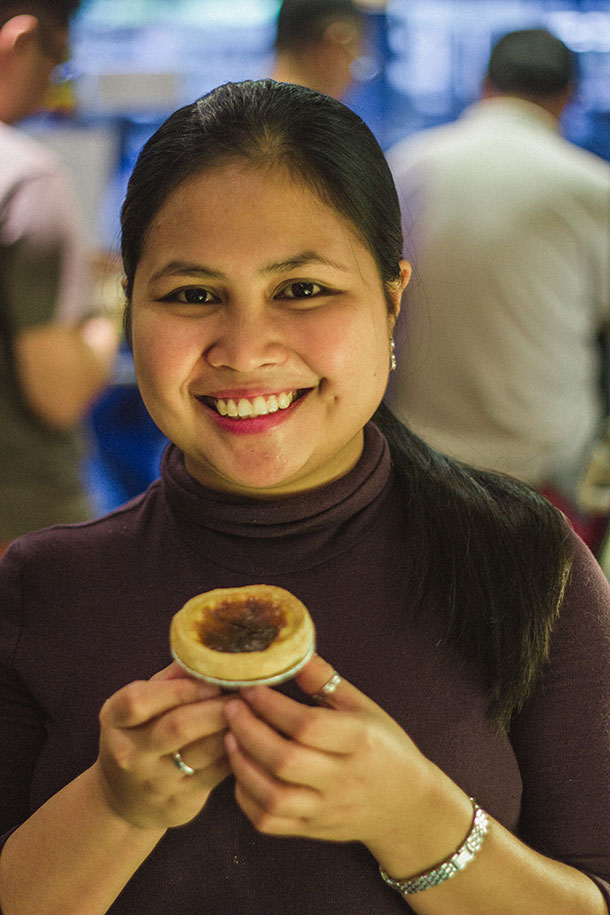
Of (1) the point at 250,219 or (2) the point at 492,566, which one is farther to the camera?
(2) the point at 492,566

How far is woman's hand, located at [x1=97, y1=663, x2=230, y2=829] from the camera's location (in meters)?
1.02

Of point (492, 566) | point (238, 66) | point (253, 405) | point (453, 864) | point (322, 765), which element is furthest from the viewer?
point (238, 66)

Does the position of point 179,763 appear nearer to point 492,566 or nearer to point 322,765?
point 322,765

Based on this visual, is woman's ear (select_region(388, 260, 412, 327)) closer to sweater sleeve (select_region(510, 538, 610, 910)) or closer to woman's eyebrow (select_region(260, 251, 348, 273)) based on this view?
Answer: woman's eyebrow (select_region(260, 251, 348, 273))

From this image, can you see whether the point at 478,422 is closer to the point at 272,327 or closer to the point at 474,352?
the point at 474,352

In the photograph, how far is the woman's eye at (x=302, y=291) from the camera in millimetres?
1259

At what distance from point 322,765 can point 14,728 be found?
20.8 inches

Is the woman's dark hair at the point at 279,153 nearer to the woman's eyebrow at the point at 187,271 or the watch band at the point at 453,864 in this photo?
the woman's eyebrow at the point at 187,271

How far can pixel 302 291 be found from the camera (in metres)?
1.26

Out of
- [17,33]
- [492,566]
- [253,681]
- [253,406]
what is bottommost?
[492,566]

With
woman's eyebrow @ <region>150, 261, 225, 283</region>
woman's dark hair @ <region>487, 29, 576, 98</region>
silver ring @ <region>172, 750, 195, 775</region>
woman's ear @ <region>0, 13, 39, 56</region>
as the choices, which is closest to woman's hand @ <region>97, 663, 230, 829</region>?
silver ring @ <region>172, 750, 195, 775</region>

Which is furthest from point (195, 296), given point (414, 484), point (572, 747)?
point (572, 747)

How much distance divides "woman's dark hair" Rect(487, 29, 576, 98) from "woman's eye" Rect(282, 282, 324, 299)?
2.64m

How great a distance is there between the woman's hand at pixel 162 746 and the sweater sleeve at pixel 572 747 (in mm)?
444
